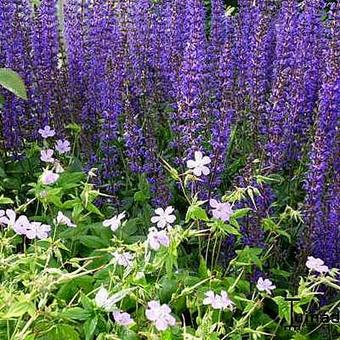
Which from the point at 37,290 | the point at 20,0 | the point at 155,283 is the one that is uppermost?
the point at 20,0

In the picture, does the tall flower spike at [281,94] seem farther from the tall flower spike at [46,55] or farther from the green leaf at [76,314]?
the green leaf at [76,314]

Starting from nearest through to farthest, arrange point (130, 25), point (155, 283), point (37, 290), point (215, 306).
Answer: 1. point (37, 290)
2. point (215, 306)
3. point (155, 283)
4. point (130, 25)

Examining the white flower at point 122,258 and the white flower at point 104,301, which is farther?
the white flower at point 122,258

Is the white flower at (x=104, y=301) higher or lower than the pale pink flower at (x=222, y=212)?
lower

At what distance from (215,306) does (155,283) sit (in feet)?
0.94

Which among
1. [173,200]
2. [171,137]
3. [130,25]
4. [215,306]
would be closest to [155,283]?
[215,306]

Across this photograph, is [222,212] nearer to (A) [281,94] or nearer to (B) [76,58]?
(A) [281,94]

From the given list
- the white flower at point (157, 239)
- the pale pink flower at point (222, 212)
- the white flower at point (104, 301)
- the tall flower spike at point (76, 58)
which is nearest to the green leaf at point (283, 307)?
the pale pink flower at point (222, 212)

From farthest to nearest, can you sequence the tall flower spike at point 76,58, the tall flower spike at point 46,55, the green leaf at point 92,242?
the tall flower spike at point 76,58
the tall flower spike at point 46,55
the green leaf at point 92,242

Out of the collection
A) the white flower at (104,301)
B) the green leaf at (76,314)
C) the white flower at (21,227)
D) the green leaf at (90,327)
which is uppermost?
the white flower at (21,227)

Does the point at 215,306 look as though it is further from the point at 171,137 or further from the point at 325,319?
the point at 171,137

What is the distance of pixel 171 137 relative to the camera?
3.38 m

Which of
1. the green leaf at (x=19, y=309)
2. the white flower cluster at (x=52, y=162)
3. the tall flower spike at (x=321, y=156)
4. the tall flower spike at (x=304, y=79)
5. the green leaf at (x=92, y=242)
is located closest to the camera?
the green leaf at (x=19, y=309)

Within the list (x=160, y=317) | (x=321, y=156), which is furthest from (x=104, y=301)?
(x=321, y=156)
